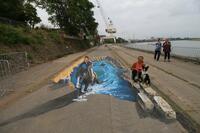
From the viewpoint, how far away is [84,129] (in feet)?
25.1

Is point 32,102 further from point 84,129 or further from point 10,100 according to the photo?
point 84,129

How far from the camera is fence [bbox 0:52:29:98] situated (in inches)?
726

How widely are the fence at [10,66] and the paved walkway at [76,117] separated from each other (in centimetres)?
560

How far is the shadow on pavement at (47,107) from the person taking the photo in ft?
29.7

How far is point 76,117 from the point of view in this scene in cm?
891

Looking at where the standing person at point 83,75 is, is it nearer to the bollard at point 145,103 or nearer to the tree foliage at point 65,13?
the bollard at point 145,103

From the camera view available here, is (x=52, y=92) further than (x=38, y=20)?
No

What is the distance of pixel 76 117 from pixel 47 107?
185cm

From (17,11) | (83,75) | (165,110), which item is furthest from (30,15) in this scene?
(165,110)

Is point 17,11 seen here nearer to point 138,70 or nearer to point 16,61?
point 16,61

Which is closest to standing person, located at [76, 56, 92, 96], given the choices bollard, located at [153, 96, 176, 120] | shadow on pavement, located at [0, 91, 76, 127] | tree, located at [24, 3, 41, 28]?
shadow on pavement, located at [0, 91, 76, 127]

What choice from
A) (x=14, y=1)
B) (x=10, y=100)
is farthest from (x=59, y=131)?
(x=14, y=1)

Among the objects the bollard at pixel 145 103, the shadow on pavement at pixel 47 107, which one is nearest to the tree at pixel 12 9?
the shadow on pavement at pixel 47 107

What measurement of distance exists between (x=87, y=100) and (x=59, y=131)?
12.6 feet
